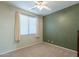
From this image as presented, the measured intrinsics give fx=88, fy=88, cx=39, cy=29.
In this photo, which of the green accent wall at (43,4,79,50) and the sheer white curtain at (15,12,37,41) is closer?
the green accent wall at (43,4,79,50)

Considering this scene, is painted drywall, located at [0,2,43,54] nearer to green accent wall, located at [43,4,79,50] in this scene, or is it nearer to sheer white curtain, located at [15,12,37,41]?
sheer white curtain, located at [15,12,37,41]

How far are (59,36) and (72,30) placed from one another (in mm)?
817

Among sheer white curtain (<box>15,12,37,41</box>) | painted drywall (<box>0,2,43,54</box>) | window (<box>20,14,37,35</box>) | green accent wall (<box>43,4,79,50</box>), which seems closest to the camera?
painted drywall (<box>0,2,43,54</box>)

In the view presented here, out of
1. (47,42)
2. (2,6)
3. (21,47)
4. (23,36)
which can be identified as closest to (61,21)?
(47,42)

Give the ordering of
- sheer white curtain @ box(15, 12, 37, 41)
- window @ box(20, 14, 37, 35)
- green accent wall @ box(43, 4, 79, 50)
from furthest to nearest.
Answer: window @ box(20, 14, 37, 35)
sheer white curtain @ box(15, 12, 37, 41)
green accent wall @ box(43, 4, 79, 50)

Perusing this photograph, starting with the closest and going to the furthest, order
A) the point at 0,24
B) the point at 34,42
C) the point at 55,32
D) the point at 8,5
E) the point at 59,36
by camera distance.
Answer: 1. the point at 0,24
2. the point at 8,5
3. the point at 59,36
4. the point at 55,32
5. the point at 34,42

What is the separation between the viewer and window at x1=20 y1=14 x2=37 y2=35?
413cm

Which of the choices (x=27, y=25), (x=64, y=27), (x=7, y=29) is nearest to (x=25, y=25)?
(x=27, y=25)

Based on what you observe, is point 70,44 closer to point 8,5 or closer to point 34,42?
point 34,42

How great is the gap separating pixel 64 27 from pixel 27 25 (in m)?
1.83

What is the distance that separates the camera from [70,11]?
3.63 meters

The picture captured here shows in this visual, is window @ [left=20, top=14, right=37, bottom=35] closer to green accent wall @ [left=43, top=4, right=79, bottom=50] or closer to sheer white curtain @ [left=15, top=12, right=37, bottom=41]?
sheer white curtain @ [left=15, top=12, right=37, bottom=41]

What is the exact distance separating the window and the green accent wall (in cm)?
78

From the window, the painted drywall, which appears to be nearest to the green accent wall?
the window
